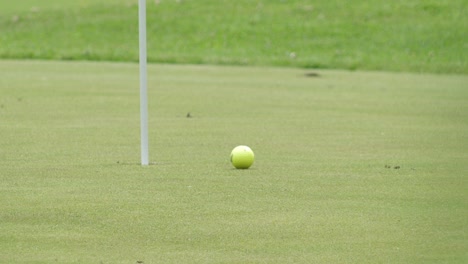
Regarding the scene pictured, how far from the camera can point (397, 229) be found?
811 cm

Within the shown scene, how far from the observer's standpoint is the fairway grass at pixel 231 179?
7.56m

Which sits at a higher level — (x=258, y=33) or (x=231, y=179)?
(x=258, y=33)

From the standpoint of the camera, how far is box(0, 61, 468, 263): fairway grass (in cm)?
756

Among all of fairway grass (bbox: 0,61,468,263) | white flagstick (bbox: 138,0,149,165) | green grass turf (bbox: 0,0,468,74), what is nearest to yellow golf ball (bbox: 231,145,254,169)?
fairway grass (bbox: 0,61,468,263)

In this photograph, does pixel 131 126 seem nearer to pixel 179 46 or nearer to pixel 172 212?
pixel 172 212

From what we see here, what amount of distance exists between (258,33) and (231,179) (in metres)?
27.6

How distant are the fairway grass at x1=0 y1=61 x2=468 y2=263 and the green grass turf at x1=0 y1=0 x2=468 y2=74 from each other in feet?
39.4

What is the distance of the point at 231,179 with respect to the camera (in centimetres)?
1055

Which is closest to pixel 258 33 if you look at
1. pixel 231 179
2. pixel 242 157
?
pixel 242 157

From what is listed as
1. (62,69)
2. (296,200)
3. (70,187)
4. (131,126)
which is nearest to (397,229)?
(296,200)

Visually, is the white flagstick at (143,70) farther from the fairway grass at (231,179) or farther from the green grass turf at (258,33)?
the green grass turf at (258,33)

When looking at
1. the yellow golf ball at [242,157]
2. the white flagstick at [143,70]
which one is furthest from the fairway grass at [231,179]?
the white flagstick at [143,70]

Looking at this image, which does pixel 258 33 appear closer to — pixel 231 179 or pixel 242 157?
pixel 242 157

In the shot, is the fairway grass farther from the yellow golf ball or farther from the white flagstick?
the white flagstick
